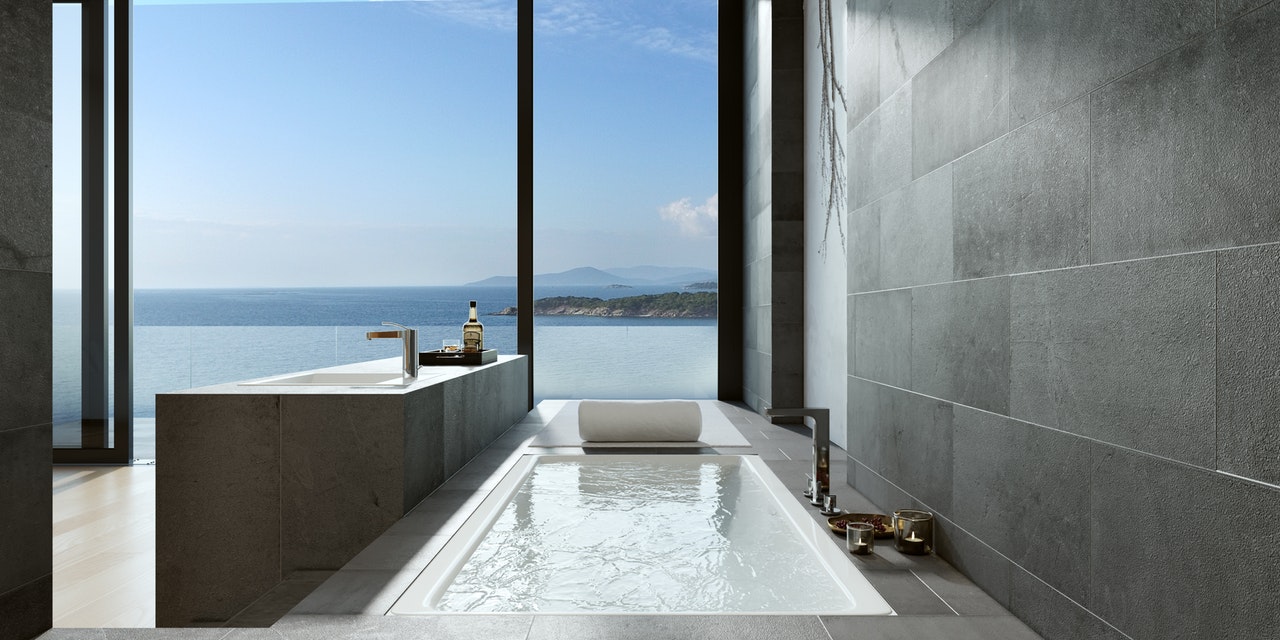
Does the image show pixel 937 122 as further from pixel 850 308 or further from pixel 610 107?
pixel 610 107

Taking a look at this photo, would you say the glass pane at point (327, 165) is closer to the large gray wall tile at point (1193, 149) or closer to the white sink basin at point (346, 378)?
the white sink basin at point (346, 378)

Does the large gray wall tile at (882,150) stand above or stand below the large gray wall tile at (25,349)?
above

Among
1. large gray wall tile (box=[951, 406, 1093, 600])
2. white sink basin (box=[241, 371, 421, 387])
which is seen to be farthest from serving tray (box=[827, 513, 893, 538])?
white sink basin (box=[241, 371, 421, 387])

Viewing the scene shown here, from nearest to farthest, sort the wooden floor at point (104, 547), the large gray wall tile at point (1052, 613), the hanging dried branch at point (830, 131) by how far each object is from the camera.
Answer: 1. the large gray wall tile at point (1052, 613)
2. the wooden floor at point (104, 547)
3. the hanging dried branch at point (830, 131)

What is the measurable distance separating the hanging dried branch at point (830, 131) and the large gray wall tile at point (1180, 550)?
253cm

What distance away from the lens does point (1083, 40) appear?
1.28 meters

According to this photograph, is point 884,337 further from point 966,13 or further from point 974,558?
point 966,13

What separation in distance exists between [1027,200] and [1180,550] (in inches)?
26.8

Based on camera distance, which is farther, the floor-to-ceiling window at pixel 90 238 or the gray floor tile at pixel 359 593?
the floor-to-ceiling window at pixel 90 238

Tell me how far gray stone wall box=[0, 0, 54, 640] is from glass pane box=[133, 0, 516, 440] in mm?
14548

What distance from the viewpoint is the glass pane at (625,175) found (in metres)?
15.0

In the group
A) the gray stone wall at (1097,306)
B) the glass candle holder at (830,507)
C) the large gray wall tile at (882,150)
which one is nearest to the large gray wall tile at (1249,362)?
the gray stone wall at (1097,306)

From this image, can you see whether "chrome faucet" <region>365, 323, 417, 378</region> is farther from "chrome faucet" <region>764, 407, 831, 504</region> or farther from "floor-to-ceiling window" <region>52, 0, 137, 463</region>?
"floor-to-ceiling window" <region>52, 0, 137, 463</region>

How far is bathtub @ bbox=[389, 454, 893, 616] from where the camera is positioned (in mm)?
1710
